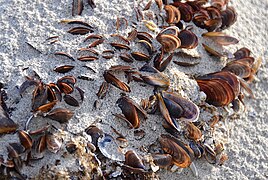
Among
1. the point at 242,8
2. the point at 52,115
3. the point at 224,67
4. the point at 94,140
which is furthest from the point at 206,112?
the point at 242,8

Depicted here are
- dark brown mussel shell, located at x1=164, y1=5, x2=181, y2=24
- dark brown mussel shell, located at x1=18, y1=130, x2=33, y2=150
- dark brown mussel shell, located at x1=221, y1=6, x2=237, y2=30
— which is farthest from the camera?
dark brown mussel shell, located at x1=221, y1=6, x2=237, y2=30

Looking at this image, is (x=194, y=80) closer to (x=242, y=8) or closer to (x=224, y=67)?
(x=224, y=67)

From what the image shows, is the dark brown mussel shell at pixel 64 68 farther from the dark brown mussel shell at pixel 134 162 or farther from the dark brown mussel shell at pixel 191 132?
the dark brown mussel shell at pixel 191 132

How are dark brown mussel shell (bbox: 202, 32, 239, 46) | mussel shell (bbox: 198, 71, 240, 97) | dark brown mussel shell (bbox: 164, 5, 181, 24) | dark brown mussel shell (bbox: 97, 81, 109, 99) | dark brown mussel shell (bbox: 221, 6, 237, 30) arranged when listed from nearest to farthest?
1. dark brown mussel shell (bbox: 97, 81, 109, 99)
2. mussel shell (bbox: 198, 71, 240, 97)
3. dark brown mussel shell (bbox: 164, 5, 181, 24)
4. dark brown mussel shell (bbox: 202, 32, 239, 46)
5. dark brown mussel shell (bbox: 221, 6, 237, 30)

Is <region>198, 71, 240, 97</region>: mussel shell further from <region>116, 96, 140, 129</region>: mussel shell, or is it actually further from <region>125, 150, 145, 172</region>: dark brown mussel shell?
<region>125, 150, 145, 172</region>: dark brown mussel shell

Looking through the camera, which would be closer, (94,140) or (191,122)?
(94,140)

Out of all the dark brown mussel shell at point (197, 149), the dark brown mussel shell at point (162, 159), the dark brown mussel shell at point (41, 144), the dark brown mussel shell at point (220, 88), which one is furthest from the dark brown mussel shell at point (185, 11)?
the dark brown mussel shell at point (41, 144)

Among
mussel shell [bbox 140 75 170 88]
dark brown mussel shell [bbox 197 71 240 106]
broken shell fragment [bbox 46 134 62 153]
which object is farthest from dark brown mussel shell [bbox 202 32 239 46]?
broken shell fragment [bbox 46 134 62 153]
